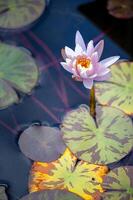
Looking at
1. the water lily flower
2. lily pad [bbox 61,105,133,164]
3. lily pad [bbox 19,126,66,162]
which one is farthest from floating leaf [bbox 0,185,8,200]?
the water lily flower

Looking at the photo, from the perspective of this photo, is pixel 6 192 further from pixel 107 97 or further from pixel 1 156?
pixel 107 97

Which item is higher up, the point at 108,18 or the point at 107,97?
the point at 108,18

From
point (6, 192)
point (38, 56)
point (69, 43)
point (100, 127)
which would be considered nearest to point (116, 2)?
point (69, 43)

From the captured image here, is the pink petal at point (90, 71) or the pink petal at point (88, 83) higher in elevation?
the pink petal at point (90, 71)

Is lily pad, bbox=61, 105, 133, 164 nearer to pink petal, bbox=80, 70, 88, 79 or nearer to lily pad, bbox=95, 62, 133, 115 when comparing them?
lily pad, bbox=95, 62, 133, 115

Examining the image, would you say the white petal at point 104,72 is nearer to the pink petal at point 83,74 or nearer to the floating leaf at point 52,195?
the pink petal at point 83,74

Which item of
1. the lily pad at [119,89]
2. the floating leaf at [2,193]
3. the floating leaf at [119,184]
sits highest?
the lily pad at [119,89]

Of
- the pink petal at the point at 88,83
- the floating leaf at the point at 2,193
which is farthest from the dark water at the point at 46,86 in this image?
the pink petal at the point at 88,83
